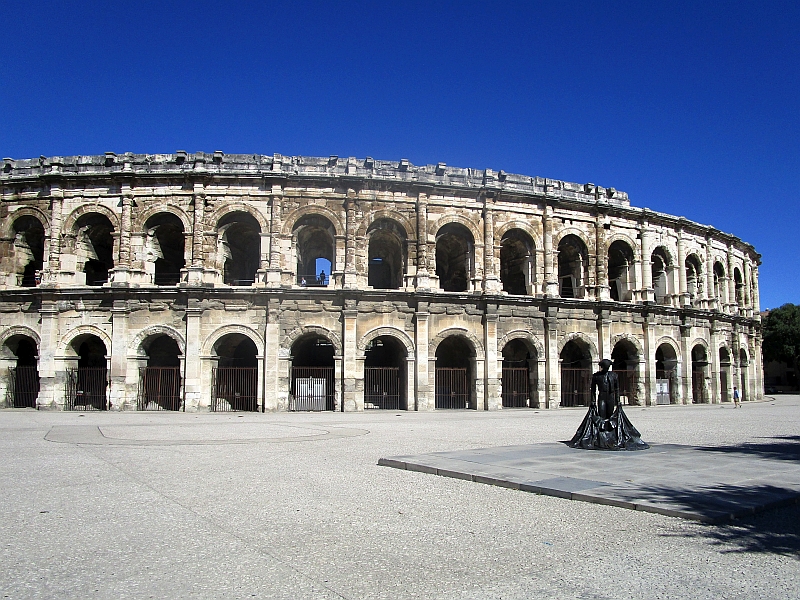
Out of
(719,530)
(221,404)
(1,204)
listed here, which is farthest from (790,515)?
(1,204)

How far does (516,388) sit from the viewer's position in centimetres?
2630

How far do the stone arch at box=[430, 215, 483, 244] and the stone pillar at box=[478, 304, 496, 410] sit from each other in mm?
2903

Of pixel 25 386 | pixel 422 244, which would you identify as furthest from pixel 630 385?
pixel 25 386

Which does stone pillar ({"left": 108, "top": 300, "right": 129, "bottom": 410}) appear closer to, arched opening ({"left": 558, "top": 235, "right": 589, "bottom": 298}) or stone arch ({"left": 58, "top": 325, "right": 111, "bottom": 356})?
stone arch ({"left": 58, "top": 325, "right": 111, "bottom": 356})

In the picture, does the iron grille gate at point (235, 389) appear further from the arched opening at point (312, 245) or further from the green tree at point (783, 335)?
the green tree at point (783, 335)

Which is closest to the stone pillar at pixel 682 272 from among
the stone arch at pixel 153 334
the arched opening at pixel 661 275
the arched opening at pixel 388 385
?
the arched opening at pixel 661 275

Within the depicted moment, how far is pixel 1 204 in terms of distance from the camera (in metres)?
24.3

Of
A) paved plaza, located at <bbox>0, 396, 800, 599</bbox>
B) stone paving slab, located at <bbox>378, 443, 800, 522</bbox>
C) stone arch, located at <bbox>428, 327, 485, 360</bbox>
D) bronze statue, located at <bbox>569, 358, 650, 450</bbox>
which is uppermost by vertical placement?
stone arch, located at <bbox>428, 327, 485, 360</bbox>

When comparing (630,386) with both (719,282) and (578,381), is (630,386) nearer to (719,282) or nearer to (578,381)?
(578,381)

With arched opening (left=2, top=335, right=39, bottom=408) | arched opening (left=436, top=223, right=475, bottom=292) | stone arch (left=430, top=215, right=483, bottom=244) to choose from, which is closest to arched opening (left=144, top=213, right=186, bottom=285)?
arched opening (left=2, top=335, right=39, bottom=408)

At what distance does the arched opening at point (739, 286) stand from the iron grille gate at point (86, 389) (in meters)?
32.4

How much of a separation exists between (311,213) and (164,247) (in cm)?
724

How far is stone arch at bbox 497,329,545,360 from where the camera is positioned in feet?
81.5

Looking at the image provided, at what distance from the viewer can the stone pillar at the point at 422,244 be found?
952 inches
